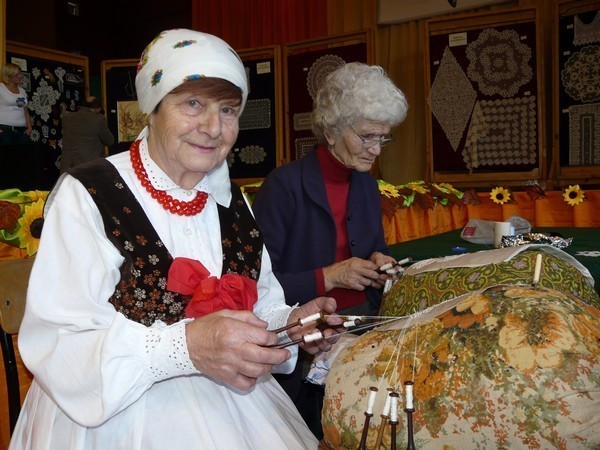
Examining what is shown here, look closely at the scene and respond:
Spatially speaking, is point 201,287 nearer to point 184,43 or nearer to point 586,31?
point 184,43

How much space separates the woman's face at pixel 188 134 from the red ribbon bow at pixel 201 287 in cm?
24

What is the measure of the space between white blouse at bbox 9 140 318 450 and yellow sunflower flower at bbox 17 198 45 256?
163 cm

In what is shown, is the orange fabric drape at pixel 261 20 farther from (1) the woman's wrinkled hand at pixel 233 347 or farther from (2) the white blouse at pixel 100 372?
(1) the woman's wrinkled hand at pixel 233 347

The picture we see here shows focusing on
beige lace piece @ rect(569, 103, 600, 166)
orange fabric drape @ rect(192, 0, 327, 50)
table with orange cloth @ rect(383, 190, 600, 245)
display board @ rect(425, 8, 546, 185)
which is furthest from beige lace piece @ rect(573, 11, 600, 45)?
orange fabric drape @ rect(192, 0, 327, 50)

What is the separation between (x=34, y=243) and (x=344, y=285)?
5.37 feet

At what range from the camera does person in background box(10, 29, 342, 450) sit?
109 centimetres

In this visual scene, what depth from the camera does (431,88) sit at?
666 cm

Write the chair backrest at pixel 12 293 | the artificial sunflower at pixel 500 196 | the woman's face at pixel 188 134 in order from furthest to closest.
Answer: the artificial sunflower at pixel 500 196 → the chair backrest at pixel 12 293 → the woman's face at pixel 188 134

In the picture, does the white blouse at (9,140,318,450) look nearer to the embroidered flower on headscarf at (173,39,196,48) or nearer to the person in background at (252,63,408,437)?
the embroidered flower on headscarf at (173,39,196,48)

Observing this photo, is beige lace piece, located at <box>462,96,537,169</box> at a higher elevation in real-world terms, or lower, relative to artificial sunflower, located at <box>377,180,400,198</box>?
higher

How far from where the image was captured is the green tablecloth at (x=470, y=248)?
85.4 inches

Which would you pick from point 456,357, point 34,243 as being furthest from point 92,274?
point 34,243

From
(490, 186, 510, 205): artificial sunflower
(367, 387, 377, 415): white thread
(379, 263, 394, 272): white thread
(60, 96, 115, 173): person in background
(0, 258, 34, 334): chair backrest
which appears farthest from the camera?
(60, 96, 115, 173): person in background

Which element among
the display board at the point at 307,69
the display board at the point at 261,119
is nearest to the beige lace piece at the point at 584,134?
the display board at the point at 307,69
